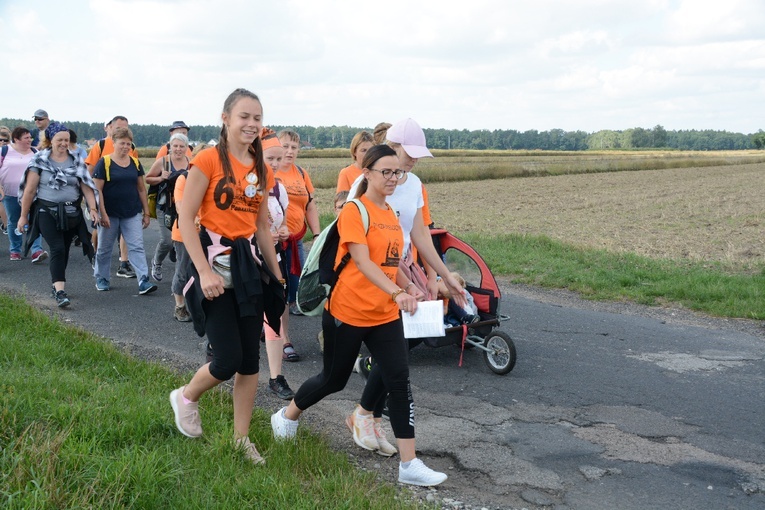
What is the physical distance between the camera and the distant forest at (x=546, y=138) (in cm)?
11451

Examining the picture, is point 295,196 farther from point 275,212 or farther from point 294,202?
point 275,212

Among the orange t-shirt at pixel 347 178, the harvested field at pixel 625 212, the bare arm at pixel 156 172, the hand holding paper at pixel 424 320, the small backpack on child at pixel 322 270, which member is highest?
the orange t-shirt at pixel 347 178

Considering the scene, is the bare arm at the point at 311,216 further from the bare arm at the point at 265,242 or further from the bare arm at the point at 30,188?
the bare arm at the point at 30,188

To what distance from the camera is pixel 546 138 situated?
6107 inches

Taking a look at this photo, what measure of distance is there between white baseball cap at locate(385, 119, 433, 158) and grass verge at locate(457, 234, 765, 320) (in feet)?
17.0

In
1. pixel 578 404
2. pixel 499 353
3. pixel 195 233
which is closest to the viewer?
pixel 195 233

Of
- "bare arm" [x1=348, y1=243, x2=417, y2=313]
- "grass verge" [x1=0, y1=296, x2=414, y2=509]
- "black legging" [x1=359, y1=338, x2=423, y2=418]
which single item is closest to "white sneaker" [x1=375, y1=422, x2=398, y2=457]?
"black legging" [x1=359, y1=338, x2=423, y2=418]

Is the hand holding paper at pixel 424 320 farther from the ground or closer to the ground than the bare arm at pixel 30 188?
closer to the ground

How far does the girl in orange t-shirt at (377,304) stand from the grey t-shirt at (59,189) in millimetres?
5757

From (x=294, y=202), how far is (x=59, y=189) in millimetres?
3598

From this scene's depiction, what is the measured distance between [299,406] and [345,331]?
2.11 ft

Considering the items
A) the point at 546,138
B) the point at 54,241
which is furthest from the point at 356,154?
the point at 546,138

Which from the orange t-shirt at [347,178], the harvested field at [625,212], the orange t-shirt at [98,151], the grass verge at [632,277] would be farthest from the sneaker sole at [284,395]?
the harvested field at [625,212]

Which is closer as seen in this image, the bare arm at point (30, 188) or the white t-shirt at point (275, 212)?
the white t-shirt at point (275, 212)
